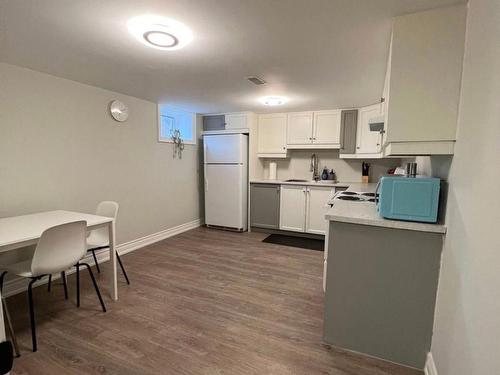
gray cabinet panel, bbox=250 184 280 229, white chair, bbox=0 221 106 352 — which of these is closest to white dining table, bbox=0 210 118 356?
white chair, bbox=0 221 106 352

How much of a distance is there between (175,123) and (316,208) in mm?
2818

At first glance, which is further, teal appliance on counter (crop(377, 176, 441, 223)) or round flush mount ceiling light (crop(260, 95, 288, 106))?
round flush mount ceiling light (crop(260, 95, 288, 106))

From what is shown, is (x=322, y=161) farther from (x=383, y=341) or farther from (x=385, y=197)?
(x=383, y=341)

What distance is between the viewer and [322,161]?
4633 mm

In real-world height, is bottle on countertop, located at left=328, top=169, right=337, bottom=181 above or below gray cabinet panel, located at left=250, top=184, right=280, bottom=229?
above

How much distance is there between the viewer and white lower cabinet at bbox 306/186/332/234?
405 cm

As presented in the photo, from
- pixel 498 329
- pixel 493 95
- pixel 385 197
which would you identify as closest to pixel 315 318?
pixel 385 197

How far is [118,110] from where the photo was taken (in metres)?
3.27

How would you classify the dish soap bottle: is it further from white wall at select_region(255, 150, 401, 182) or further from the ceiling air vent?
the ceiling air vent

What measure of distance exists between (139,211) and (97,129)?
127cm

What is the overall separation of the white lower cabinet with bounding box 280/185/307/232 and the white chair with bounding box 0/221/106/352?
3051 millimetres

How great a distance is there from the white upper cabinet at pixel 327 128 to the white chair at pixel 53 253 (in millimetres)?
3594

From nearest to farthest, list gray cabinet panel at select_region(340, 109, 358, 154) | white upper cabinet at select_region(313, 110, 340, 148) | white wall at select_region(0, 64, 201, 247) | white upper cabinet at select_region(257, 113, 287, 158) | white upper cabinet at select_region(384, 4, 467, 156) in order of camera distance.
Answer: white upper cabinet at select_region(384, 4, 467, 156) < white wall at select_region(0, 64, 201, 247) < gray cabinet panel at select_region(340, 109, 358, 154) < white upper cabinet at select_region(313, 110, 340, 148) < white upper cabinet at select_region(257, 113, 287, 158)

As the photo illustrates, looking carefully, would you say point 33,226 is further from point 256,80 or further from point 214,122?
point 214,122
